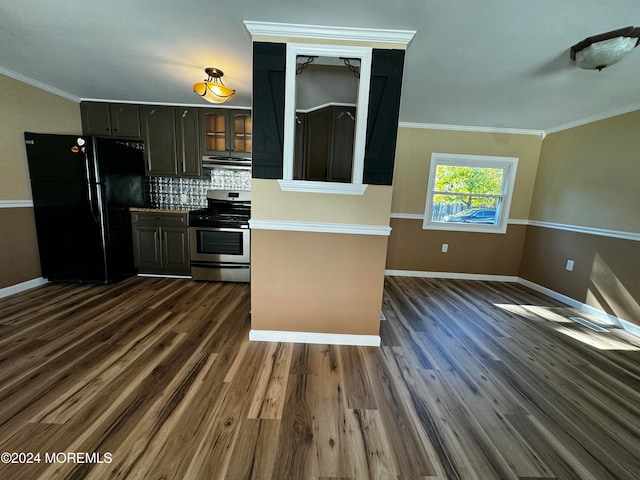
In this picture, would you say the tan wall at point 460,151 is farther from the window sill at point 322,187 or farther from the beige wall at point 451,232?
the window sill at point 322,187

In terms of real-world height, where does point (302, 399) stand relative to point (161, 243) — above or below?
below

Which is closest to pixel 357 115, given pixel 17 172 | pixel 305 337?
pixel 305 337

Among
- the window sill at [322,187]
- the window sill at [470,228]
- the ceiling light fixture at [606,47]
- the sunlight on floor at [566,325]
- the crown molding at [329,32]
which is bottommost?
the sunlight on floor at [566,325]

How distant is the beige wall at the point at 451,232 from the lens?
3.70m

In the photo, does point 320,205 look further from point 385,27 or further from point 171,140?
point 171,140

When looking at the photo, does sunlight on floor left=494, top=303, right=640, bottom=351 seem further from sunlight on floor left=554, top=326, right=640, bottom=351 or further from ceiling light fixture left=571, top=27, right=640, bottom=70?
ceiling light fixture left=571, top=27, right=640, bottom=70

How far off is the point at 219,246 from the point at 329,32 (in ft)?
8.50

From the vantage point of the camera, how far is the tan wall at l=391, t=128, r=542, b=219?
369 centimetres

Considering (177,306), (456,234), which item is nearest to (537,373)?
(456,234)

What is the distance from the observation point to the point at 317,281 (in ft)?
6.68

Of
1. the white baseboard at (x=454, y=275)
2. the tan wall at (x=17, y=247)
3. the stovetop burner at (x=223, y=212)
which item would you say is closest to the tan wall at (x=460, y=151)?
the white baseboard at (x=454, y=275)

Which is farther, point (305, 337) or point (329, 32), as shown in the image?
point (305, 337)

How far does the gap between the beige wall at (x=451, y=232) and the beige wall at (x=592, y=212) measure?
21 centimetres

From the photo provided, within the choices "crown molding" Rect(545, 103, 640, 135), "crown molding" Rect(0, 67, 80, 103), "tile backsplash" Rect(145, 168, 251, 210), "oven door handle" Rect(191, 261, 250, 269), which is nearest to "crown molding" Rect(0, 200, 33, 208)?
"tile backsplash" Rect(145, 168, 251, 210)
